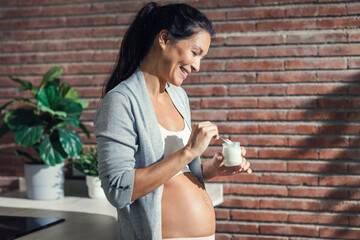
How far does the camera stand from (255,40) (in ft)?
10.7

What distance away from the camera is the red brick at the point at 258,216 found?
10.7 feet

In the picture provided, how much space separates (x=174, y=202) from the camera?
183 centimetres

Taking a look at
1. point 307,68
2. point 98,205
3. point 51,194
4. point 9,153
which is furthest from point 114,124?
point 9,153

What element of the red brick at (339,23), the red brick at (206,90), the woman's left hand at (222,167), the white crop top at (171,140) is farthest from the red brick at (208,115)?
the white crop top at (171,140)

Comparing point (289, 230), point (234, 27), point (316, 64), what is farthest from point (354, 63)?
point (289, 230)

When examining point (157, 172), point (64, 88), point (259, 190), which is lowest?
point (259, 190)

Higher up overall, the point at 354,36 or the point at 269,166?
the point at 354,36

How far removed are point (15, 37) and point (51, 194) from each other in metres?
1.32

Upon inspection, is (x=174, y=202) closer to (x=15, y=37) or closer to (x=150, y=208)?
(x=150, y=208)

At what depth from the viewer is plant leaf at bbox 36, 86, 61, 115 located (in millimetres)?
3088

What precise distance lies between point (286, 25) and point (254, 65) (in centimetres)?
34

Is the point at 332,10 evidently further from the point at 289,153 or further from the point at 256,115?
the point at 289,153

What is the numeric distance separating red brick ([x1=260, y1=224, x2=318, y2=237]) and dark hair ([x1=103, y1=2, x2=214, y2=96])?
180 centimetres

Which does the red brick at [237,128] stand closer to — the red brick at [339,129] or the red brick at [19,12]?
the red brick at [339,129]
